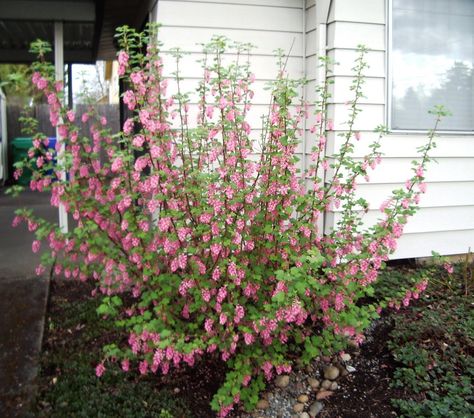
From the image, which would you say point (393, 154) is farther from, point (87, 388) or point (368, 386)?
point (87, 388)

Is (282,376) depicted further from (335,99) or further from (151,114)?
(335,99)

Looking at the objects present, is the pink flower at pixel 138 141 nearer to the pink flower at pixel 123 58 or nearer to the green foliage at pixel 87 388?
the pink flower at pixel 123 58

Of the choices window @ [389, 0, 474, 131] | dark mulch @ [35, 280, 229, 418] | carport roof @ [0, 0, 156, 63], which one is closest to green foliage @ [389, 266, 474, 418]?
dark mulch @ [35, 280, 229, 418]

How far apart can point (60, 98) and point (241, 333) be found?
1597 mm

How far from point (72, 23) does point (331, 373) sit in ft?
14.5

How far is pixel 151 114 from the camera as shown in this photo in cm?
280

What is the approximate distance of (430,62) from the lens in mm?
4520

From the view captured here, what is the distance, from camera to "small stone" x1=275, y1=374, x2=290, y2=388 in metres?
3.21

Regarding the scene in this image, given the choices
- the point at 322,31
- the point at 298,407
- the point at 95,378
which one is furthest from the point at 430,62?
the point at 95,378

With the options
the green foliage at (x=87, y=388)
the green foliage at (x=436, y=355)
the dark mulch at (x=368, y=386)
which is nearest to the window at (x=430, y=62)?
the green foliage at (x=436, y=355)

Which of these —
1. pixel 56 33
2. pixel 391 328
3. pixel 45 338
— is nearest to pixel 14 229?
pixel 56 33

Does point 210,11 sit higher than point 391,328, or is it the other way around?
point 210,11

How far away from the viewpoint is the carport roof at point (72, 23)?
5262 mm

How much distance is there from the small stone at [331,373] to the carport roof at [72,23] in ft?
11.1
